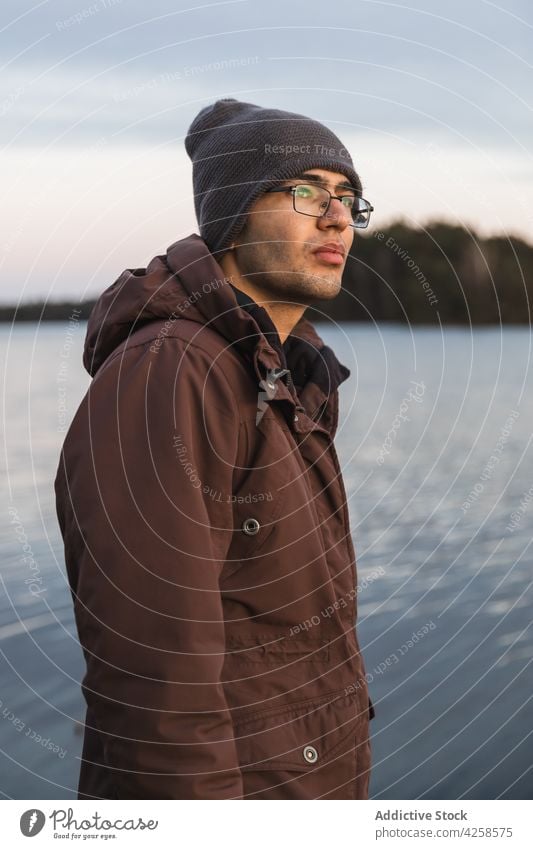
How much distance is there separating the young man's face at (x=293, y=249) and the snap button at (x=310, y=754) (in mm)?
1113

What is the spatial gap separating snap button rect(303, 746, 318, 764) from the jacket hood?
0.90 m

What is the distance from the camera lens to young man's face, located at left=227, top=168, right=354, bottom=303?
258 centimetres

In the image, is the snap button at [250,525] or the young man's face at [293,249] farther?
the young man's face at [293,249]

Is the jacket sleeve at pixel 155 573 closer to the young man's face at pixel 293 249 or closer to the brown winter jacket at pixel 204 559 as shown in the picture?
the brown winter jacket at pixel 204 559

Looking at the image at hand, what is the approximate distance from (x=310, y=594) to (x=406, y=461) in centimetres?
1427

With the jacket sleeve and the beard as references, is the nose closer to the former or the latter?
the beard

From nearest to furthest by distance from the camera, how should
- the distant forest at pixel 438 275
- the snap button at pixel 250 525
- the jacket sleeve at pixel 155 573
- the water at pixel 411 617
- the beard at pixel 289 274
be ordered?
the jacket sleeve at pixel 155 573 < the snap button at pixel 250 525 < the beard at pixel 289 274 < the water at pixel 411 617 < the distant forest at pixel 438 275

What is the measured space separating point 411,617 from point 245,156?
20.4 feet

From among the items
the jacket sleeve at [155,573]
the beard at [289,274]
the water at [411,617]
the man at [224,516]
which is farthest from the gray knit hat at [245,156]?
the jacket sleeve at [155,573]

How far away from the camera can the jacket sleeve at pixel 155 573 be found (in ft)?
6.68
